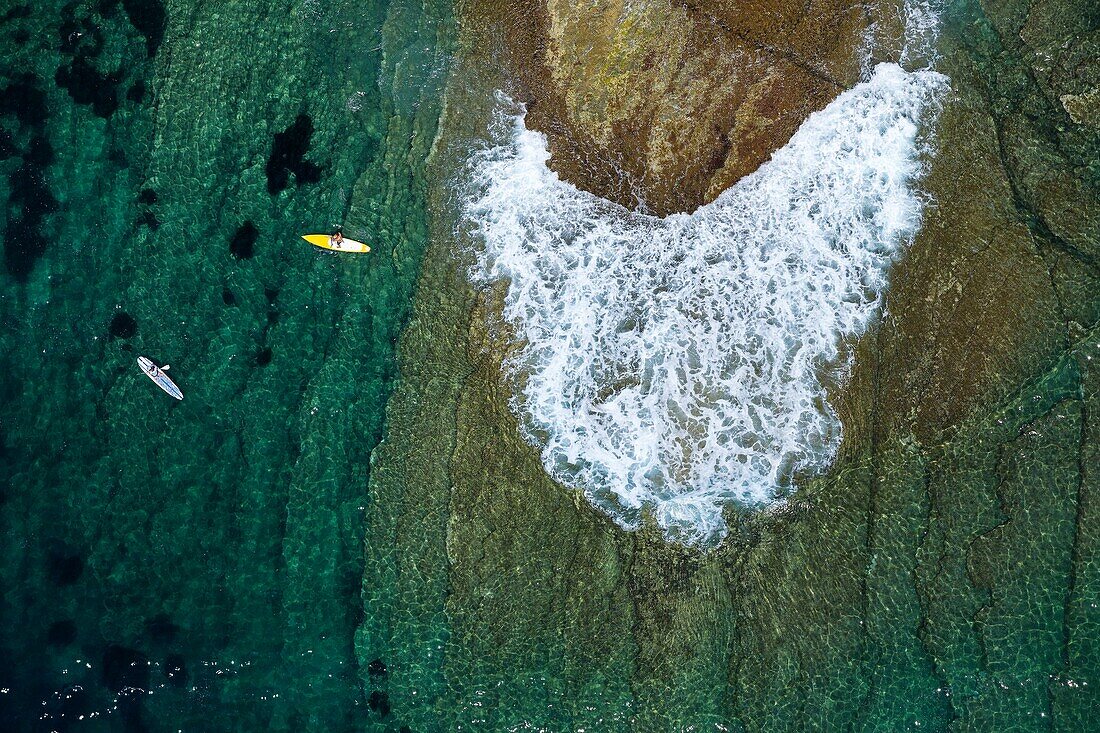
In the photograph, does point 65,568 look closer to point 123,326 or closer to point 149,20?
point 123,326

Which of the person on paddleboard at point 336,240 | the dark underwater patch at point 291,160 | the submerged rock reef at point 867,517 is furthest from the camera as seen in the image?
the dark underwater patch at point 291,160

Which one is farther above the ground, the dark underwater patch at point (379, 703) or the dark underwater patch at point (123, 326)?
the dark underwater patch at point (123, 326)

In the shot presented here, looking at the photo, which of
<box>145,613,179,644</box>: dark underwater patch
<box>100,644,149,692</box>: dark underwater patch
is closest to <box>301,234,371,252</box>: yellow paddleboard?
<box>145,613,179,644</box>: dark underwater patch

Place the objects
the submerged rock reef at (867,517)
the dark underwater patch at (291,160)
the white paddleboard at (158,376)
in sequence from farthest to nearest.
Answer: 1. the dark underwater patch at (291,160)
2. the white paddleboard at (158,376)
3. the submerged rock reef at (867,517)

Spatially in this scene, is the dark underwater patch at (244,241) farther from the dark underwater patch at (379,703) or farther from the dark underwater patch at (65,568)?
the dark underwater patch at (379,703)

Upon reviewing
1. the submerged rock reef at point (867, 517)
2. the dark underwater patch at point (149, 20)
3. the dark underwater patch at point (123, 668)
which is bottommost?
the dark underwater patch at point (123, 668)

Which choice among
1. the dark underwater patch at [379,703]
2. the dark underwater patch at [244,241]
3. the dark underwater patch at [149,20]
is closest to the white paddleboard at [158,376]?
the dark underwater patch at [244,241]
